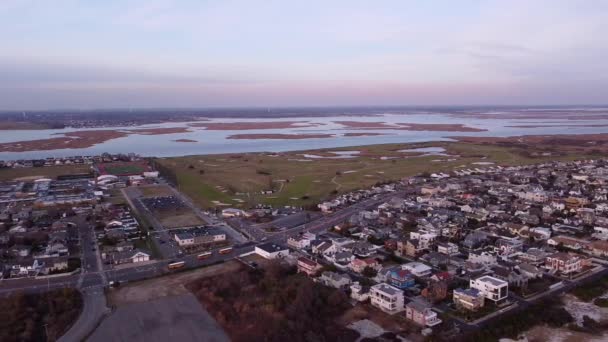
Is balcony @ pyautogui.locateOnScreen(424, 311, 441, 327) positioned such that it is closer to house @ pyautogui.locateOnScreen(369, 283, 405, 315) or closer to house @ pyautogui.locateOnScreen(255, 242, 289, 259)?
house @ pyautogui.locateOnScreen(369, 283, 405, 315)

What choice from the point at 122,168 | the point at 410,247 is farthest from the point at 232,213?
the point at 122,168

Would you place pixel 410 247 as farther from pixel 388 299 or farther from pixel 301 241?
pixel 388 299

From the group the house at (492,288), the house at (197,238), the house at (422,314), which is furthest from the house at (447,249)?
the house at (197,238)

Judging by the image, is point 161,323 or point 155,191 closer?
point 161,323

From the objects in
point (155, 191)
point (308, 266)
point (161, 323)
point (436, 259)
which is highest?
point (155, 191)

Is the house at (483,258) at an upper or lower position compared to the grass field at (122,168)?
lower

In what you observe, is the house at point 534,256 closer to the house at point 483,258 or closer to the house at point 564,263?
the house at point 564,263
